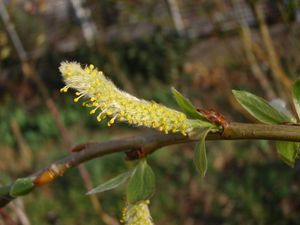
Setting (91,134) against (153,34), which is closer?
(91,134)

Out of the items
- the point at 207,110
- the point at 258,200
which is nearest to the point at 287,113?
the point at 207,110

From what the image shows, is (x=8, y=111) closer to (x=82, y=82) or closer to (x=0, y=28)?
(x=0, y=28)

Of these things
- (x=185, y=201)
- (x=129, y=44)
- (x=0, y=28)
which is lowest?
(x=185, y=201)

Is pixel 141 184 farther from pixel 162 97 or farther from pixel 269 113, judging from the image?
pixel 162 97

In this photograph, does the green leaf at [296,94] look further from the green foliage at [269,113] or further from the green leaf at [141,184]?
the green leaf at [141,184]

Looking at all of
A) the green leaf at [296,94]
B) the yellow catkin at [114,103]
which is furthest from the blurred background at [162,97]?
the yellow catkin at [114,103]
